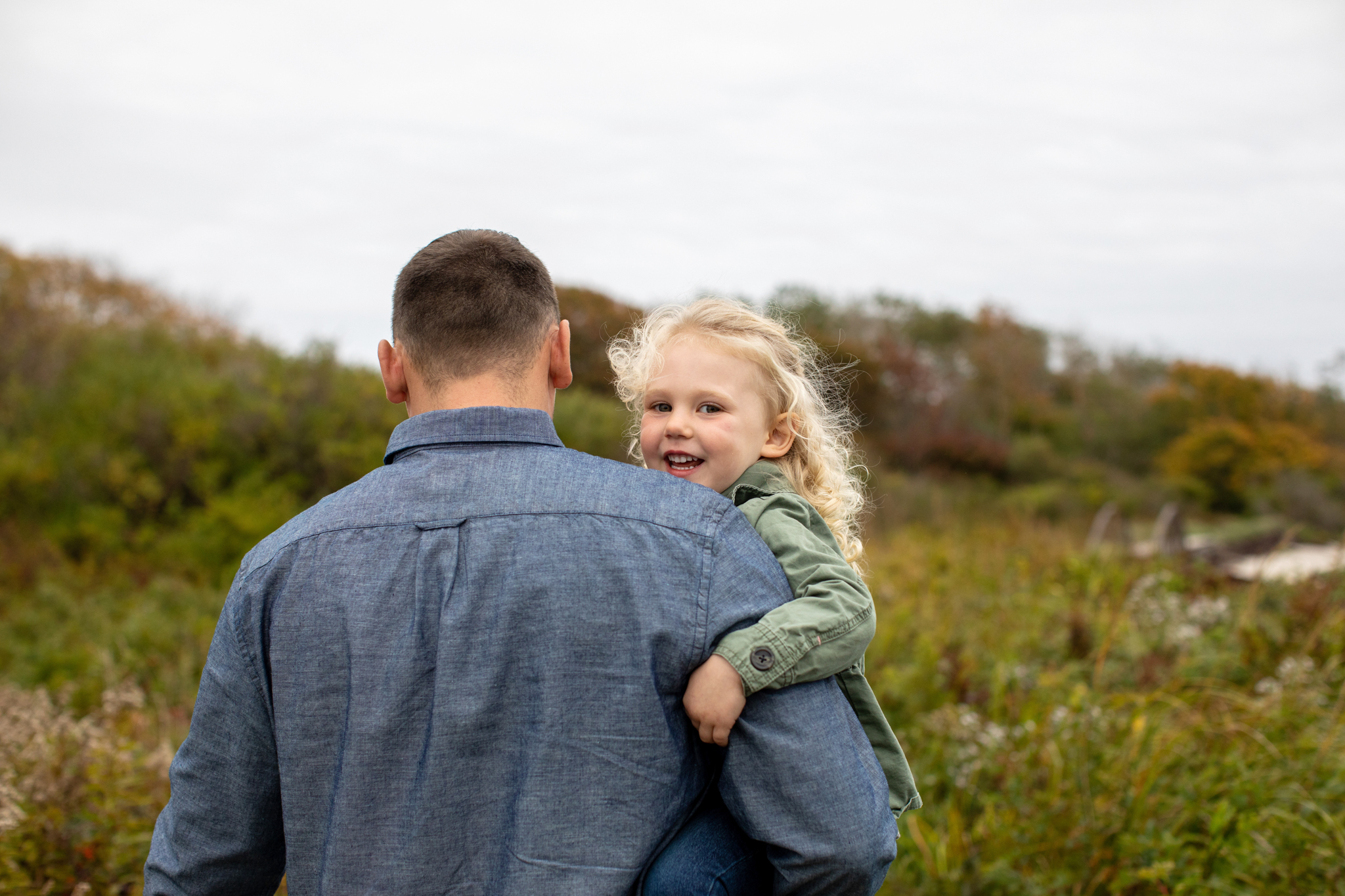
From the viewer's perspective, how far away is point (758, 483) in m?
1.94

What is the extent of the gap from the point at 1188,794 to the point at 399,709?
A: 329 cm

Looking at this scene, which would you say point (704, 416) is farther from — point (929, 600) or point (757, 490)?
point (929, 600)

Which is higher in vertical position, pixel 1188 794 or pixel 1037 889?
pixel 1188 794

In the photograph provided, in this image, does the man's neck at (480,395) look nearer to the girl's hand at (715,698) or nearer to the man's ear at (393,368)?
the man's ear at (393,368)

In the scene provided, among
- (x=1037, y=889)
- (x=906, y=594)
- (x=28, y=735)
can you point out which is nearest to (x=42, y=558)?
(x=28, y=735)

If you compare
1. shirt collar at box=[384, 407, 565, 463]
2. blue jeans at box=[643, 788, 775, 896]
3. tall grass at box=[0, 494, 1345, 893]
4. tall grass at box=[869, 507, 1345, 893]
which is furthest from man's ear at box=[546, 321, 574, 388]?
tall grass at box=[869, 507, 1345, 893]

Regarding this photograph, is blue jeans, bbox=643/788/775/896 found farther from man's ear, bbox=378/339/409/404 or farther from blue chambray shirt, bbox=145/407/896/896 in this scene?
man's ear, bbox=378/339/409/404

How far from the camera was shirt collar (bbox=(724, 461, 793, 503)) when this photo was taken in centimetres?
190

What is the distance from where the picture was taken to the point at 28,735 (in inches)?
142

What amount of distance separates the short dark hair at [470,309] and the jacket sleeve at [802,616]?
556mm

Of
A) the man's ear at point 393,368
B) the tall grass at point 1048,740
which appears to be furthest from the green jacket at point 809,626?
the tall grass at point 1048,740

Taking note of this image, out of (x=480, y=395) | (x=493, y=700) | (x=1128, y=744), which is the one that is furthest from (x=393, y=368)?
(x=1128, y=744)

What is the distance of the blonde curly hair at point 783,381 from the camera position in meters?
2.04

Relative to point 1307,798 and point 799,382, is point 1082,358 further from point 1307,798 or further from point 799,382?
point 799,382
